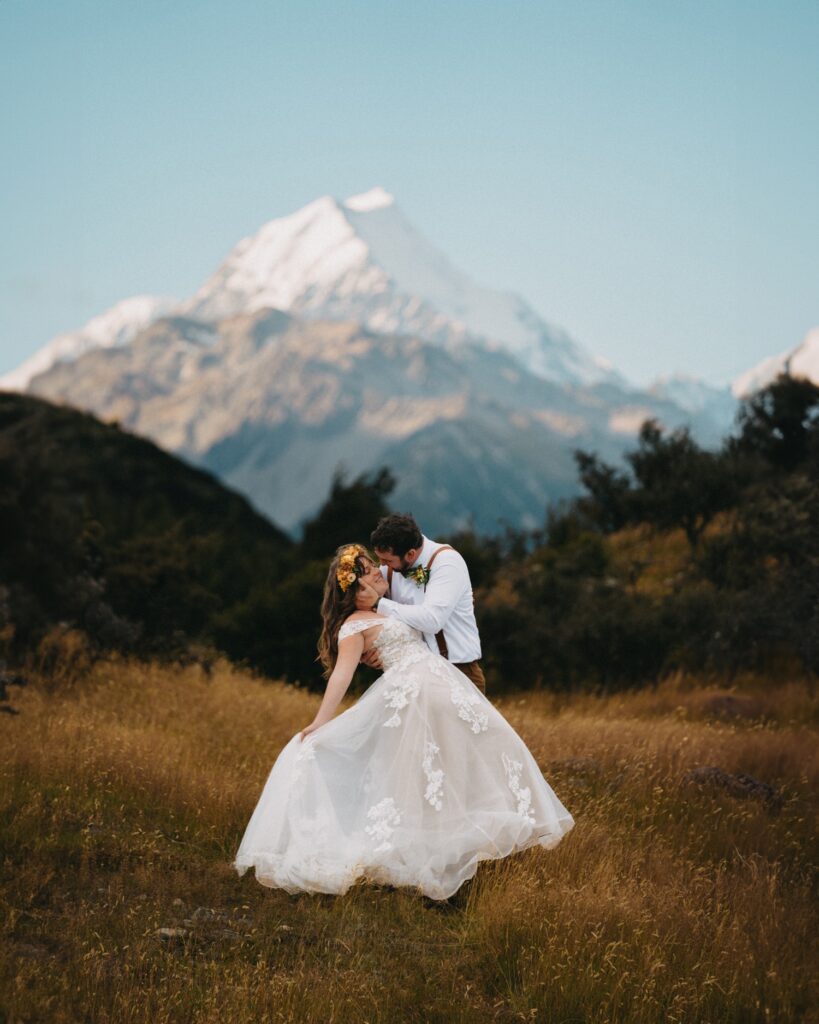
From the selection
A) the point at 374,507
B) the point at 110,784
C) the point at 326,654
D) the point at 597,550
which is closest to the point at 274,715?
the point at 110,784

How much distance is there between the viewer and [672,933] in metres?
5.75

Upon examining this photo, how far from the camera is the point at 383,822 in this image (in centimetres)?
667

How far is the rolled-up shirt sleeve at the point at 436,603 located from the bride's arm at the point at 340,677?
31cm

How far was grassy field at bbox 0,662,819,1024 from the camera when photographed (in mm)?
5168

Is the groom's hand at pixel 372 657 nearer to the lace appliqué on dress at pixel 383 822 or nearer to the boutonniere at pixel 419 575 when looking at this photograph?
the boutonniere at pixel 419 575

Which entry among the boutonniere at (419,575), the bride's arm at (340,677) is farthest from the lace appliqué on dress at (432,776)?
the boutonniere at (419,575)

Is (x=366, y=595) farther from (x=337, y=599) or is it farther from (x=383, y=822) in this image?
(x=383, y=822)

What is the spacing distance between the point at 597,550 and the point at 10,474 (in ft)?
41.8

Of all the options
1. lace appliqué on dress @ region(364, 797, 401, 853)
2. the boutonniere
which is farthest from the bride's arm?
lace appliqué on dress @ region(364, 797, 401, 853)

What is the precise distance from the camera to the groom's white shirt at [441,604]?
7.21 m

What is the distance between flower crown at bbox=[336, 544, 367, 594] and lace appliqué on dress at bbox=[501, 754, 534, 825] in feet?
5.33

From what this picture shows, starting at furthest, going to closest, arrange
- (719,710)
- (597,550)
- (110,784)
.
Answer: (597,550)
(719,710)
(110,784)

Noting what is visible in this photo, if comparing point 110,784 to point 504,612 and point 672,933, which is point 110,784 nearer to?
point 672,933

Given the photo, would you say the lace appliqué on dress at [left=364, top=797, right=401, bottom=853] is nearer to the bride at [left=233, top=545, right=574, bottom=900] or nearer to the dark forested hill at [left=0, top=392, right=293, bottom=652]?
the bride at [left=233, top=545, right=574, bottom=900]
